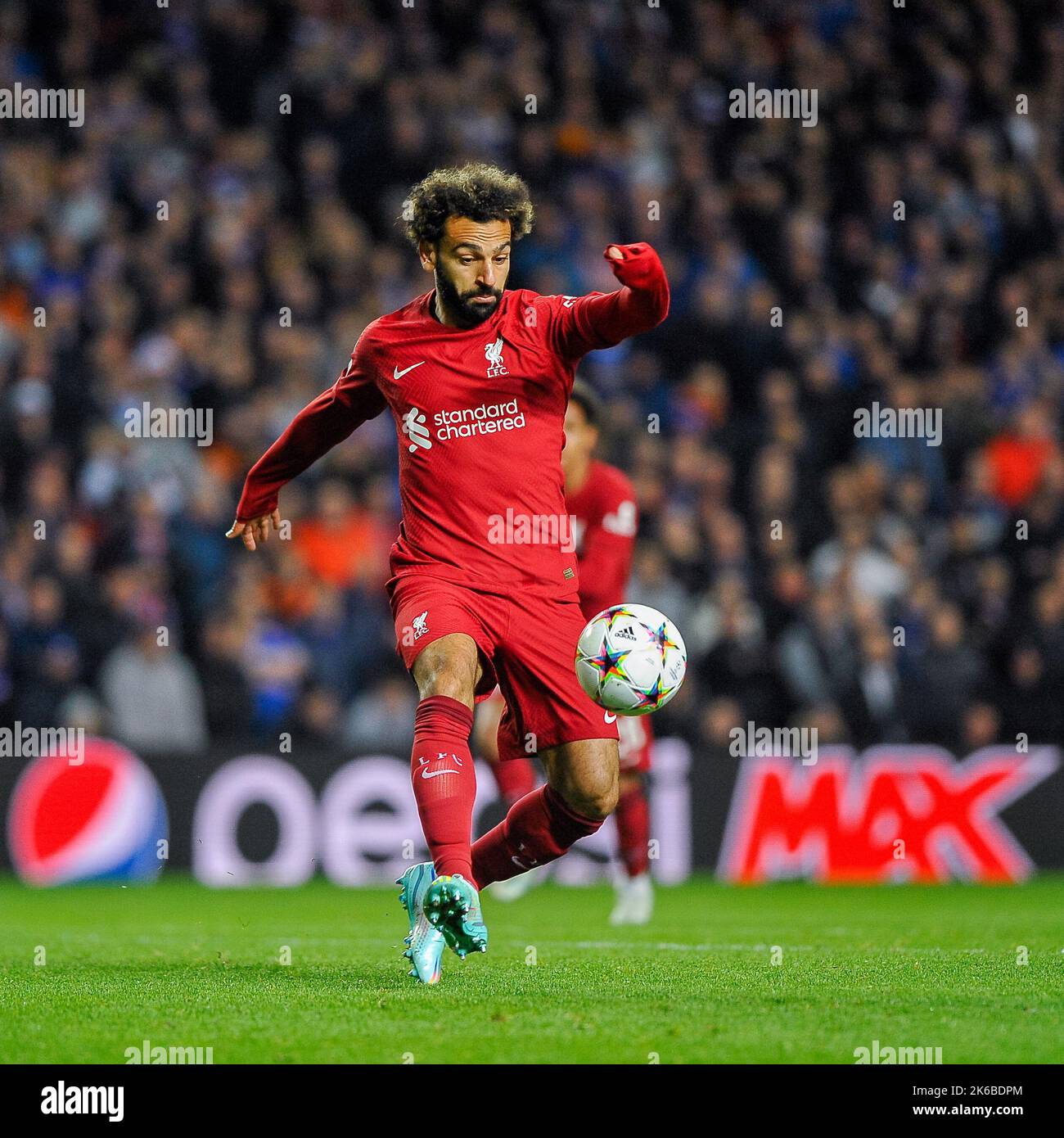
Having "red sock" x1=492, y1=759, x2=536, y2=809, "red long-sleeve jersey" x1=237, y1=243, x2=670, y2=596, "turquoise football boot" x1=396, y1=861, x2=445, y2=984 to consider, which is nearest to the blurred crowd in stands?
"red sock" x1=492, y1=759, x2=536, y2=809

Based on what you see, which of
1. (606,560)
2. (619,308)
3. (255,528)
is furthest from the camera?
(606,560)

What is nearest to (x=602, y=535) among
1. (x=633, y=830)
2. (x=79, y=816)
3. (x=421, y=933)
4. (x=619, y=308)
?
(x=633, y=830)

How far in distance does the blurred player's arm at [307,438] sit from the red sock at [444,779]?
1.29m

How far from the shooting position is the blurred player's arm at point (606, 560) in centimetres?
935

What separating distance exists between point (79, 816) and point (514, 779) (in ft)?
11.9

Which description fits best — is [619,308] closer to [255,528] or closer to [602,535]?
[255,528]

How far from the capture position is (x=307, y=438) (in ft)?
22.6

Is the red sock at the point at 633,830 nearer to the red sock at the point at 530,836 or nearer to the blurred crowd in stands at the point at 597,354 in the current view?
the blurred crowd in stands at the point at 597,354

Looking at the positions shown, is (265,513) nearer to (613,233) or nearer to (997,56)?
(613,233)

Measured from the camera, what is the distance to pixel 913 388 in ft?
49.1

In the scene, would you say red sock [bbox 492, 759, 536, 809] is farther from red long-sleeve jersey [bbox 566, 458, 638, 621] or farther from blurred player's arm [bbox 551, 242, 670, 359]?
blurred player's arm [bbox 551, 242, 670, 359]
